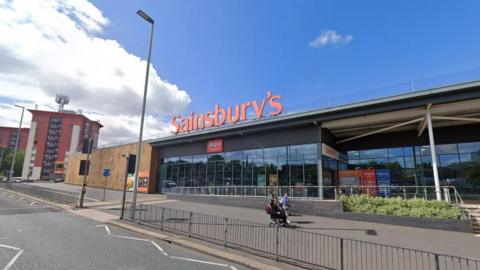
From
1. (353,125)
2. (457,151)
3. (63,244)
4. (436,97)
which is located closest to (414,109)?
(436,97)

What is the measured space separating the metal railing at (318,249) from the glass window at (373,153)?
16.9 m

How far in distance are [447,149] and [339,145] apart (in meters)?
8.51

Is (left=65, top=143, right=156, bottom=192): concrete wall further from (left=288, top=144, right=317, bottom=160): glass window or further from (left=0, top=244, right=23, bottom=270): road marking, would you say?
(left=0, top=244, right=23, bottom=270): road marking

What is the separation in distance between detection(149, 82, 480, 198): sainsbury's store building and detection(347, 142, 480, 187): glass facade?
0.06 m

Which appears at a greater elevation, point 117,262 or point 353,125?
point 353,125

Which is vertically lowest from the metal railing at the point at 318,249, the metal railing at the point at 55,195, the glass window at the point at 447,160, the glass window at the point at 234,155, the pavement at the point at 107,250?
the pavement at the point at 107,250

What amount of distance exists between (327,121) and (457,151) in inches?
427

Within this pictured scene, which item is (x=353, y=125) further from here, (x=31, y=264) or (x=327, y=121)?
(x=31, y=264)

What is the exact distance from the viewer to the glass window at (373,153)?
24.8m

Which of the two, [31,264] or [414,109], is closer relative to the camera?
[31,264]

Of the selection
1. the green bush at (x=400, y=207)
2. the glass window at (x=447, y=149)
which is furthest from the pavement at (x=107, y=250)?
the glass window at (x=447, y=149)

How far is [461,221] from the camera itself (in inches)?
496

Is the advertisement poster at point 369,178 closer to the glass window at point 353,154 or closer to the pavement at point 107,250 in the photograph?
the glass window at point 353,154

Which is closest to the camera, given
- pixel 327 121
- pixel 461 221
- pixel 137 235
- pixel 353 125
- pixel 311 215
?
pixel 137 235
